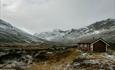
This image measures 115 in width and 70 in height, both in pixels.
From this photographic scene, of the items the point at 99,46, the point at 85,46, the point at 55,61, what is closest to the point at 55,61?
the point at 55,61

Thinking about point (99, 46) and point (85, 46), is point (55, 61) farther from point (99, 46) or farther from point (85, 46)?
point (85, 46)

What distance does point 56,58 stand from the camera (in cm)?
7981

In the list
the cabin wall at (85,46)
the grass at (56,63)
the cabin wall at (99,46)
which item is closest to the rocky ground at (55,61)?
the grass at (56,63)

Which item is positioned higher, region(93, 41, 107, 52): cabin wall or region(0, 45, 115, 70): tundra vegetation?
region(93, 41, 107, 52): cabin wall

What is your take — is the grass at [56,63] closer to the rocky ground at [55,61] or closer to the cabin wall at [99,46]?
the rocky ground at [55,61]

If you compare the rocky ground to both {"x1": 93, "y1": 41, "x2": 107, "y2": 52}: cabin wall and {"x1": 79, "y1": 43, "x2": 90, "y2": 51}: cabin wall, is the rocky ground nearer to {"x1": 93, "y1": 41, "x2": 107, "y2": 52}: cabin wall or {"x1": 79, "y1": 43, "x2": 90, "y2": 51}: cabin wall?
{"x1": 79, "y1": 43, "x2": 90, "y2": 51}: cabin wall

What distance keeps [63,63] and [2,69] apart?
59.1 feet

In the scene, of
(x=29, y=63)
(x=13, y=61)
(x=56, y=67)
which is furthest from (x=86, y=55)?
(x=13, y=61)

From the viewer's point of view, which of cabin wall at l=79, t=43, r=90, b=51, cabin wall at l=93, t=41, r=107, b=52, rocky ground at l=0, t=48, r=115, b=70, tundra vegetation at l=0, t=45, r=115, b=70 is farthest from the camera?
cabin wall at l=79, t=43, r=90, b=51

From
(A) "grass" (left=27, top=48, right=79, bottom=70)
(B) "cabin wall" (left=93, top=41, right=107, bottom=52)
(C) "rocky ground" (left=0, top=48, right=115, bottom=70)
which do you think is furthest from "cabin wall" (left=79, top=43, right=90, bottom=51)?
(A) "grass" (left=27, top=48, right=79, bottom=70)

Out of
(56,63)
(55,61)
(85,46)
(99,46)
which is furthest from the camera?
(85,46)

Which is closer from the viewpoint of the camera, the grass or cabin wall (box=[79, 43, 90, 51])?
the grass

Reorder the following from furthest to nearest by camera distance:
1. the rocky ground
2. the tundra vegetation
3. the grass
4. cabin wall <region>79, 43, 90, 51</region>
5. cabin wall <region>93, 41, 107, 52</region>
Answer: cabin wall <region>79, 43, 90, 51</region> → cabin wall <region>93, 41, 107, 52</region> → the grass → the tundra vegetation → the rocky ground

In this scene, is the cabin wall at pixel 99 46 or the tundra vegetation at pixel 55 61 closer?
the tundra vegetation at pixel 55 61
